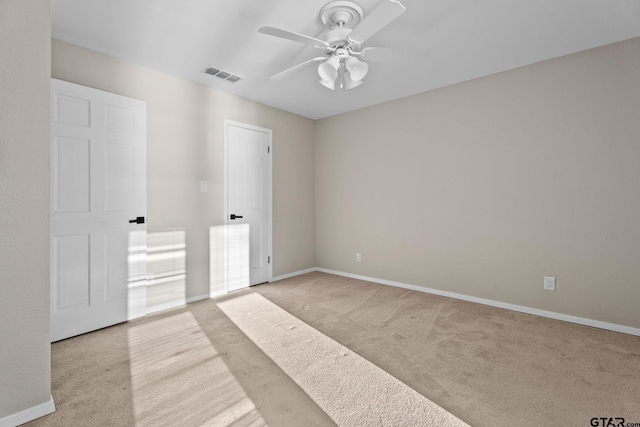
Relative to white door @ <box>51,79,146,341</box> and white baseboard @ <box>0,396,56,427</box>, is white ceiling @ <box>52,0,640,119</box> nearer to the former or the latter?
white door @ <box>51,79,146,341</box>

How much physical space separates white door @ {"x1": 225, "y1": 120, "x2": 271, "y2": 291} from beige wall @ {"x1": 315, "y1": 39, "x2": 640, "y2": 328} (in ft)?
4.27

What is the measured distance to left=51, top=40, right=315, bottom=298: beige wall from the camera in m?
2.82

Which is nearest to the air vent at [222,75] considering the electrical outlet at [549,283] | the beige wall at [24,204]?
the beige wall at [24,204]

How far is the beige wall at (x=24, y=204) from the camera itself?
1.54 metres

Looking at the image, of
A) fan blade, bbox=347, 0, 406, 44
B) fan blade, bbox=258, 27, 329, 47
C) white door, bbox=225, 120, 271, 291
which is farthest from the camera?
white door, bbox=225, 120, 271, 291

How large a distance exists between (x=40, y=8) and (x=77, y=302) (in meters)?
2.19

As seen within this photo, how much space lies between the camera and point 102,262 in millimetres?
2746

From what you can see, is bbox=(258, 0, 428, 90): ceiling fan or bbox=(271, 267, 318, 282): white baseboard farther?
bbox=(271, 267, 318, 282): white baseboard

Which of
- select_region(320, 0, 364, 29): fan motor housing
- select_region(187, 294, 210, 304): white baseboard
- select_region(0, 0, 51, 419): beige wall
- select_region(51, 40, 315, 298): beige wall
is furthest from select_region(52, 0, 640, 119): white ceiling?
select_region(187, 294, 210, 304): white baseboard

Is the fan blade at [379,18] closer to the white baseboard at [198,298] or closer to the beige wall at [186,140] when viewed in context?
the beige wall at [186,140]

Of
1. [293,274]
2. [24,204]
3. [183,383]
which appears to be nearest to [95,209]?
[24,204]

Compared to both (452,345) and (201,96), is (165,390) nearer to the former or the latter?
(452,345)

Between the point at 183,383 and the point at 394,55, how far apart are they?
2.70 meters

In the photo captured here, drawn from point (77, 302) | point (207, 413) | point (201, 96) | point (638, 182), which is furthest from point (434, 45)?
point (77, 302)
